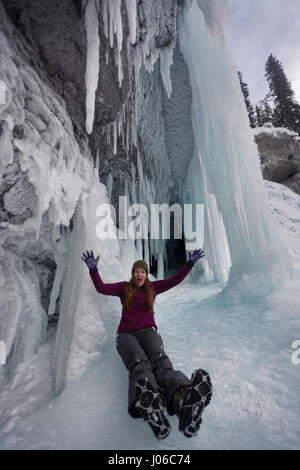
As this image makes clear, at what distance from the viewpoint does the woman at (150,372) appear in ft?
4.50

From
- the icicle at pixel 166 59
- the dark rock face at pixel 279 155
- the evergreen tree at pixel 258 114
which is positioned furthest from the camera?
the evergreen tree at pixel 258 114

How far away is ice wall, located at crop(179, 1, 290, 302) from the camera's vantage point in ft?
14.6

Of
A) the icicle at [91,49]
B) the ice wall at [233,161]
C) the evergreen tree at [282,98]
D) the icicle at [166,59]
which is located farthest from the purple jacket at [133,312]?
the evergreen tree at [282,98]

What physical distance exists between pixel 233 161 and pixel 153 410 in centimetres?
455

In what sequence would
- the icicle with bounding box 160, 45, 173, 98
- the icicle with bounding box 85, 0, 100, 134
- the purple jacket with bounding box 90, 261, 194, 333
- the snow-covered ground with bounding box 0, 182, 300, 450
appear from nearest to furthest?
the snow-covered ground with bounding box 0, 182, 300, 450 → the purple jacket with bounding box 90, 261, 194, 333 → the icicle with bounding box 85, 0, 100, 134 → the icicle with bounding box 160, 45, 173, 98

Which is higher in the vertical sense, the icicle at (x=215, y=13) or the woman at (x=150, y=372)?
the icicle at (x=215, y=13)

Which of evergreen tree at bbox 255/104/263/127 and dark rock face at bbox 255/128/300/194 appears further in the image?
evergreen tree at bbox 255/104/263/127

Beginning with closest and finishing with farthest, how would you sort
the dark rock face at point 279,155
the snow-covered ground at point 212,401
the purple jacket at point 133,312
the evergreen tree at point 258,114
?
the snow-covered ground at point 212,401, the purple jacket at point 133,312, the dark rock face at point 279,155, the evergreen tree at point 258,114

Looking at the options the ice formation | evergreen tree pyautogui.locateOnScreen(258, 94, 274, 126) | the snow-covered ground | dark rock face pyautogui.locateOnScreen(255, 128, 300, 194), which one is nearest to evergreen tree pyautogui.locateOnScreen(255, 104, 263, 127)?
evergreen tree pyautogui.locateOnScreen(258, 94, 274, 126)

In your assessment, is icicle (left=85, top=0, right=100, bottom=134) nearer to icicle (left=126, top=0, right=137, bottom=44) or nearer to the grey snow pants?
icicle (left=126, top=0, right=137, bottom=44)

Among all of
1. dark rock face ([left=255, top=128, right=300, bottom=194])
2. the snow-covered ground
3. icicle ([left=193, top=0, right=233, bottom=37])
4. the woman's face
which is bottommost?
the snow-covered ground

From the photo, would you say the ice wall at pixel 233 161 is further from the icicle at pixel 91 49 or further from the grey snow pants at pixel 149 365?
the grey snow pants at pixel 149 365

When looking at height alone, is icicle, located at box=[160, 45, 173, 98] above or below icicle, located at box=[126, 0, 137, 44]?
above
